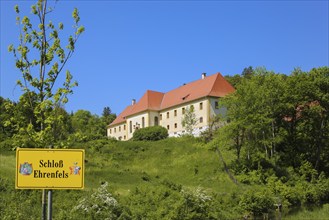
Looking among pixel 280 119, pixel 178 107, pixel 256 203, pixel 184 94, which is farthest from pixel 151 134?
pixel 256 203

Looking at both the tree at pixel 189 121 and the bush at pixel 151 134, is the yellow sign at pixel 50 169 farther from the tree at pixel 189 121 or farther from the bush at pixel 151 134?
the tree at pixel 189 121

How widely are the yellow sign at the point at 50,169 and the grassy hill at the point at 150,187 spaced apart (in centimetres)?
832

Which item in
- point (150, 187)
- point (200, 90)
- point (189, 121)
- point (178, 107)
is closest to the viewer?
point (150, 187)

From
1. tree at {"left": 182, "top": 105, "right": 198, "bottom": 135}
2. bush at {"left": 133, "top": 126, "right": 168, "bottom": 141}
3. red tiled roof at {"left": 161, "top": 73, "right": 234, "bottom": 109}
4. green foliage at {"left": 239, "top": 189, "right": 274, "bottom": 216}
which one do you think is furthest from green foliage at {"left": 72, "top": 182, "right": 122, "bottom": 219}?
red tiled roof at {"left": 161, "top": 73, "right": 234, "bottom": 109}

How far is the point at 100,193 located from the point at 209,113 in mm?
43486

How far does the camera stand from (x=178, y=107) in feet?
224

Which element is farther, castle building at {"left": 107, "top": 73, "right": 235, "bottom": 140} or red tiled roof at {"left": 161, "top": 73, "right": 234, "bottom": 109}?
red tiled roof at {"left": 161, "top": 73, "right": 234, "bottom": 109}

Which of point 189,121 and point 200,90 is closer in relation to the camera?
point 189,121

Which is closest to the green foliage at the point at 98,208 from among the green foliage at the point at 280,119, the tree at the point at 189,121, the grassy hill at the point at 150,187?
the grassy hill at the point at 150,187

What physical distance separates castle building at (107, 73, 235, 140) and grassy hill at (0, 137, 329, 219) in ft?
45.8

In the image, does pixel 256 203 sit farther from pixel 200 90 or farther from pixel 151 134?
pixel 200 90

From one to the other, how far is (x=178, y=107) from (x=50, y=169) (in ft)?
201

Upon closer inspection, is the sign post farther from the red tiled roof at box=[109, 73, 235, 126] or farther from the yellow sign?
the red tiled roof at box=[109, 73, 235, 126]

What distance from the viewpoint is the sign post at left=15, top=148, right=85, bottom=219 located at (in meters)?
7.00
